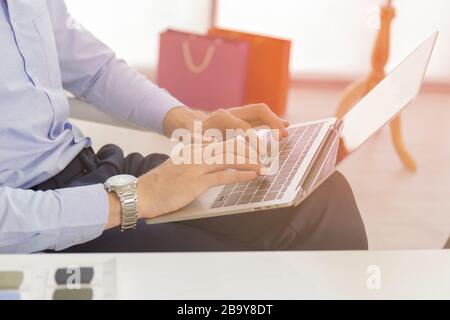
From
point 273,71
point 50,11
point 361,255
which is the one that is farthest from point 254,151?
point 273,71

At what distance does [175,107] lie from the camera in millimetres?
1621

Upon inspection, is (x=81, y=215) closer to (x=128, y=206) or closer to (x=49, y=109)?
(x=128, y=206)

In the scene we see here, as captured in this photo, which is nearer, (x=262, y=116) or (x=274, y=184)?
(x=274, y=184)

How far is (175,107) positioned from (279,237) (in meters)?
0.48

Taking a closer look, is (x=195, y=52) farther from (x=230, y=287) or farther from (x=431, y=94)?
(x=230, y=287)

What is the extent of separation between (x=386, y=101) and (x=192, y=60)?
2.16 meters

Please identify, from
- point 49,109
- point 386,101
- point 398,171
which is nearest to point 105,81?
point 49,109

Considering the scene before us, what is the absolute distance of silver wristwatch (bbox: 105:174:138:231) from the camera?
1.16 metres

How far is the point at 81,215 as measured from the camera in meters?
1.15

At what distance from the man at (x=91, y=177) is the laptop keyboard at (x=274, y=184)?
36 mm

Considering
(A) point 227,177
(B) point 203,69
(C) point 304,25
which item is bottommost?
(A) point 227,177

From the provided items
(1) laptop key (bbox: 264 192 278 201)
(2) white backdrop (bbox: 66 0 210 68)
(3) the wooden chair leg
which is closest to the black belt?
(1) laptop key (bbox: 264 192 278 201)

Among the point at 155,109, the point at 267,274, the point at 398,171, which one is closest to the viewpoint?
the point at 267,274

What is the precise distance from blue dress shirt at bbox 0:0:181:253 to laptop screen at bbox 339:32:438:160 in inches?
17.0
